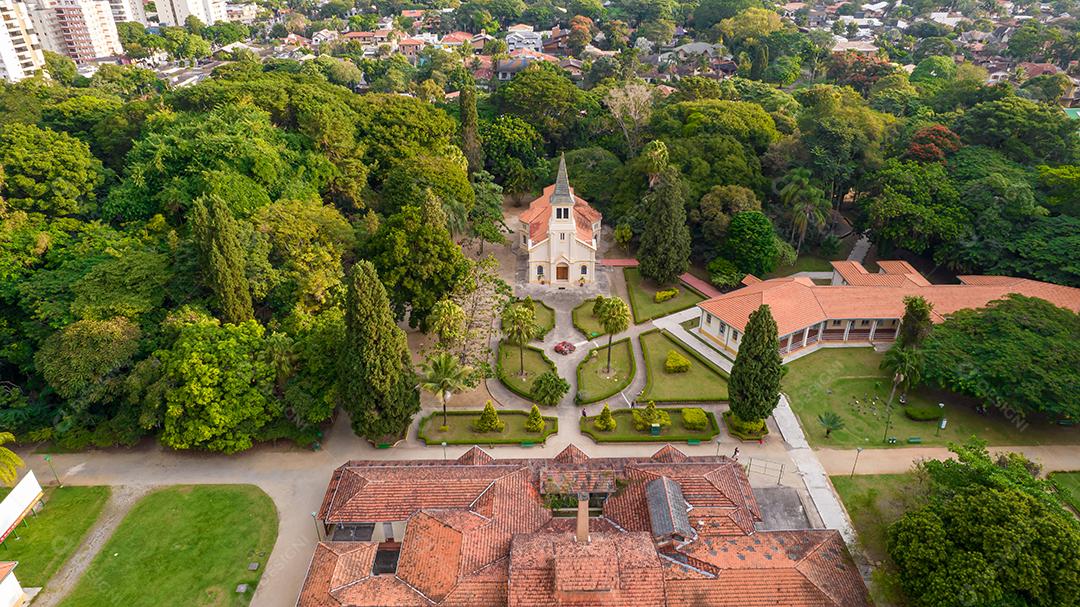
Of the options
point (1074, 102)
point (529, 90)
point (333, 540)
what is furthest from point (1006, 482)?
point (1074, 102)

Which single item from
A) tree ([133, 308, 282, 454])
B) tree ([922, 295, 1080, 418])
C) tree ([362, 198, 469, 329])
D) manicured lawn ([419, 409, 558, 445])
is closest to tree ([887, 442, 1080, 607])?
tree ([922, 295, 1080, 418])

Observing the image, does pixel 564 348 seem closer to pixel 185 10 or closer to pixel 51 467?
pixel 51 467

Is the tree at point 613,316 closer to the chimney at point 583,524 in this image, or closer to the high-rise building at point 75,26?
the chimney at point 583,524

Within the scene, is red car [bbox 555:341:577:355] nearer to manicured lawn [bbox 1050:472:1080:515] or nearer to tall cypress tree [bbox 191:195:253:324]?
tall cypress tree [bbox 191:195:253:324]

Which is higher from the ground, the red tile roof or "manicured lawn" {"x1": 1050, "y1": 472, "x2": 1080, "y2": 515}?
the red tile roof

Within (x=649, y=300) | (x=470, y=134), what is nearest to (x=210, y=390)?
(x=649, y=300)

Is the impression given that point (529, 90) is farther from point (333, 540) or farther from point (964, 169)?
point (333, 540)
